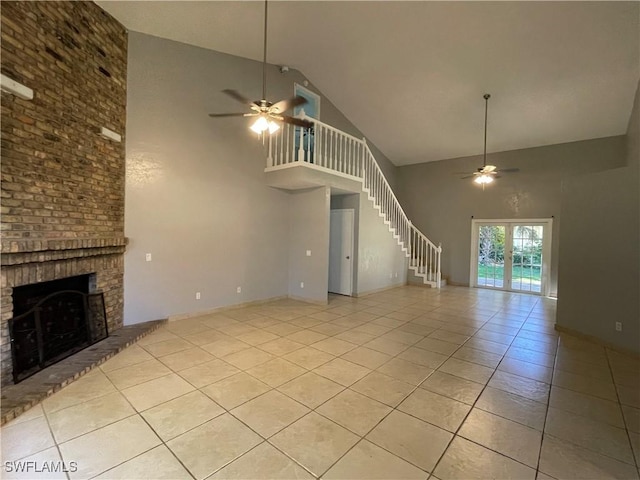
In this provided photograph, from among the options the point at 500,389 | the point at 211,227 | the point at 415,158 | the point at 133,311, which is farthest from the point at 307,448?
the point at 415,158

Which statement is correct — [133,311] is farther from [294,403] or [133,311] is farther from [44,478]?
[294,403]

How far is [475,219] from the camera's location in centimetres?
880

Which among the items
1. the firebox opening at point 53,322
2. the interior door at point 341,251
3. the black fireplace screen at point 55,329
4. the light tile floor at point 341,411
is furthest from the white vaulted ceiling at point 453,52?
the light tile floor at point 341,411

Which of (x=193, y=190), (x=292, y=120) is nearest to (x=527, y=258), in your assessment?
(x=292, y=120)

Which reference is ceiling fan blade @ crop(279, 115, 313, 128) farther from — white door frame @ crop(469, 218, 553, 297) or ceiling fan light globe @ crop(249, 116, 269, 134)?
white door frame @ crop(469, 218, 553, 297)

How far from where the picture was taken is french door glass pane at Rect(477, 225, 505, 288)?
852 cm

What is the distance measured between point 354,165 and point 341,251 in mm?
2079

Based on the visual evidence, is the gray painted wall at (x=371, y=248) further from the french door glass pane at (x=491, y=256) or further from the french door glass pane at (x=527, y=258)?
the french door glass pane at (x=527, y=258)

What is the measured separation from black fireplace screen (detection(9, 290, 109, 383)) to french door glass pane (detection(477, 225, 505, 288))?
9115 mm

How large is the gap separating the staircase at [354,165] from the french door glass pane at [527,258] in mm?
1974

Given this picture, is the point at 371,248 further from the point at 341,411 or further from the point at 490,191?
the point at 341,411

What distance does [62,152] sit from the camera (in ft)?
11.4

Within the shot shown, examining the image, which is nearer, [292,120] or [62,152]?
[62,152]

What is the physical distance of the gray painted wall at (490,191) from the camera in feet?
24.2
